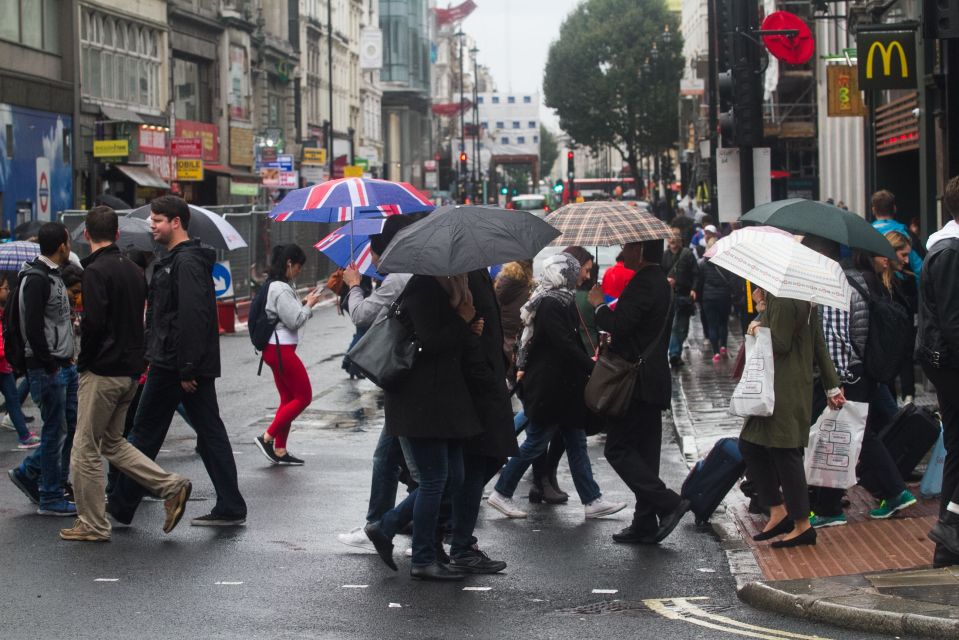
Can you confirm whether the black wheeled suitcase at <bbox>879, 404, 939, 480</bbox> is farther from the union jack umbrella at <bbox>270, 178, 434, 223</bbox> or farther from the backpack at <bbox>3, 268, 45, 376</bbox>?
the backpack at <bbox>3, 268, 45, 376</bbox>

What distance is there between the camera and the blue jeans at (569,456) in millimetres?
9367

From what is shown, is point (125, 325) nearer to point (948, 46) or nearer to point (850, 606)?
point (850, 606)

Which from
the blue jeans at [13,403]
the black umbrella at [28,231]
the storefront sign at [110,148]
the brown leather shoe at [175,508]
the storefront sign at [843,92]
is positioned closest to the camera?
the brown leather shoe at [175,508]

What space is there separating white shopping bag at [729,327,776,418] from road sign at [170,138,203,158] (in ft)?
114

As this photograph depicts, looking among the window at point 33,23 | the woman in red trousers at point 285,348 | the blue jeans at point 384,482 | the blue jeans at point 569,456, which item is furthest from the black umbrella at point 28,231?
the window at point 33,23

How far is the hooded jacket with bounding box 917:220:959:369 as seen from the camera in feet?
23.2

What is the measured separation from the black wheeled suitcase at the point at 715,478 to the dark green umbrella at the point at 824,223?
139cm

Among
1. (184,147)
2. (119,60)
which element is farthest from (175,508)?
(119,60)

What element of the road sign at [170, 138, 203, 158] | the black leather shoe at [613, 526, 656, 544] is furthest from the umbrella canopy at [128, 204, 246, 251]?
the road sign at [170, 138, 203, 158]

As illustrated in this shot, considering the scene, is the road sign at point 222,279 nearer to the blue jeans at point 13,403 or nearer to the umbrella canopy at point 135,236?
the blue jeans at point 13,403

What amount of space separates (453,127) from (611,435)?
12904 centimetres

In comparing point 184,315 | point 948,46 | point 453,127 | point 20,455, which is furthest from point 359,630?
point 453,127

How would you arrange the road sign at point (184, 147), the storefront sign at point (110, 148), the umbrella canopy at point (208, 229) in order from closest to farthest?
the umbrella canopy at point (208, 229), the storefront sign at point (110, 148), the road sign at point (184, 147)

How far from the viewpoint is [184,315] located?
845 cm
